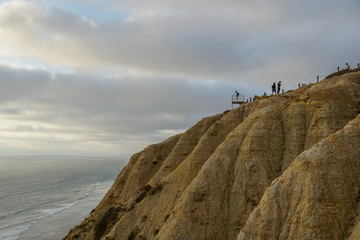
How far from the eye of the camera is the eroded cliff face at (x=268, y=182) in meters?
16.7

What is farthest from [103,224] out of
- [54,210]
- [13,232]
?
[54,210]

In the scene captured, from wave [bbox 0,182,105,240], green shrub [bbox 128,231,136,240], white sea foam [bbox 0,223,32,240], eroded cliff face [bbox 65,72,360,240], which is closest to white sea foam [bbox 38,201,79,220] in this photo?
wave [bbox 0,182,105,240]

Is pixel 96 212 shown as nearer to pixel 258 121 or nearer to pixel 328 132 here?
pixel 258 121

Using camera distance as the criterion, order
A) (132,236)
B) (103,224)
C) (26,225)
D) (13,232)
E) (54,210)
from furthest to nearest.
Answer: (54,210)
(26,225)
(13,232)
(103,224)
(132,236)

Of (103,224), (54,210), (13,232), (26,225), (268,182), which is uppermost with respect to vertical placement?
(268,182)

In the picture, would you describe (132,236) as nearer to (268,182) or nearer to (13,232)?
(268,182)

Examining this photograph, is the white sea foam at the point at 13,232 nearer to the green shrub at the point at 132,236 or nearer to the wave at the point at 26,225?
the wave at the point at 26,225

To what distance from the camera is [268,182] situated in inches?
914

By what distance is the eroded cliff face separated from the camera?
16.7 metres

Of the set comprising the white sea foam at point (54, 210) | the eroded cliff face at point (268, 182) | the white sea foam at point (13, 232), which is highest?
the eroded cliff face at point (268, 182)

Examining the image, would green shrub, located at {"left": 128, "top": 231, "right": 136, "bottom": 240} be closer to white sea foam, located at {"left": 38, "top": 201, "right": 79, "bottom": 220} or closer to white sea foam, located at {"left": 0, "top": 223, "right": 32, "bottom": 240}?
white sea foam, located at {"left": 0, "top": 223, "right": 32, "bottom": 240}

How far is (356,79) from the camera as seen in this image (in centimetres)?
3384

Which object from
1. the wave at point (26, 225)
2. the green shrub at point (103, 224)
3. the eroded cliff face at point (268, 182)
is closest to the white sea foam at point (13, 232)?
the wave at point (26, 225)

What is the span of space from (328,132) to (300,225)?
10826mm
